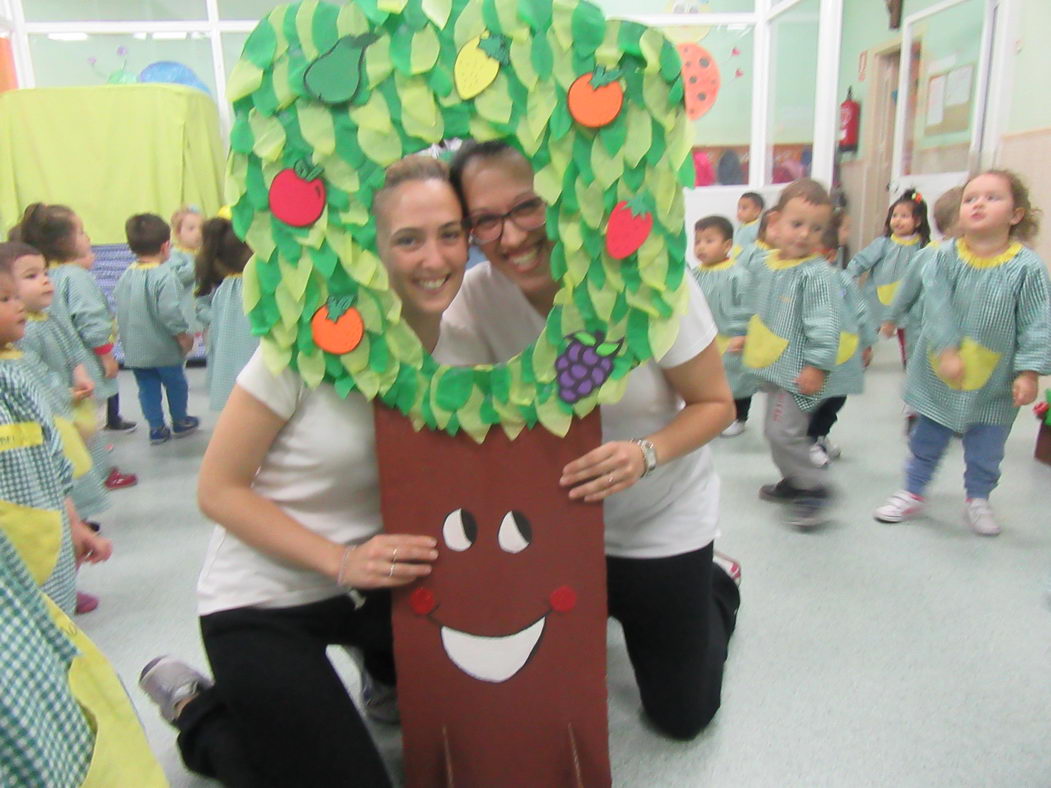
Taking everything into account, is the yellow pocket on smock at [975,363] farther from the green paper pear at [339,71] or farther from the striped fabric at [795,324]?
the green paper pear at [339,71]

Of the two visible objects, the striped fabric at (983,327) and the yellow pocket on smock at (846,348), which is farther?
the yellow pocket on smock at (846,348)

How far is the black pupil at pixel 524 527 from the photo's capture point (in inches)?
46.1

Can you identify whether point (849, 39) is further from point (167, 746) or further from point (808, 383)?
point (167, 746)

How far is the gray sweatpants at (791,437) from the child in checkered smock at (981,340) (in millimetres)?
228

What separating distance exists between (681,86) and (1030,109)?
136 inches

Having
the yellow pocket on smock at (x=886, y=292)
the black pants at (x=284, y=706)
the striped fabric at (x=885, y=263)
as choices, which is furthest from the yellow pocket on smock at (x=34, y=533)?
the yellow pocket on smock at (x=886, y=292)

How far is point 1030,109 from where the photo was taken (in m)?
3.66

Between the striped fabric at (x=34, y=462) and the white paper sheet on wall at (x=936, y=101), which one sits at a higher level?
the white paper sheet on wall at (x=936, y=101)

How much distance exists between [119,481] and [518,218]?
2.30 metres

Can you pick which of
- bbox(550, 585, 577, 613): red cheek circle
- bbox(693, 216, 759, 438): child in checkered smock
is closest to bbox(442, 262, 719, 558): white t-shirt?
bbox(550, 585, 577, 613): red cheek circle

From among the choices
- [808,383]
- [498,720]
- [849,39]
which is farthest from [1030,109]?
[498,720]

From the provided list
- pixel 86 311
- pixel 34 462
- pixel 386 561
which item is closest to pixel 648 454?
pixel 386 561

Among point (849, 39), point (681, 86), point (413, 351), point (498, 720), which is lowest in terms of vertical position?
point (498, 720)

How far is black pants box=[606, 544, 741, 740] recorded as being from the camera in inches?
53.9
